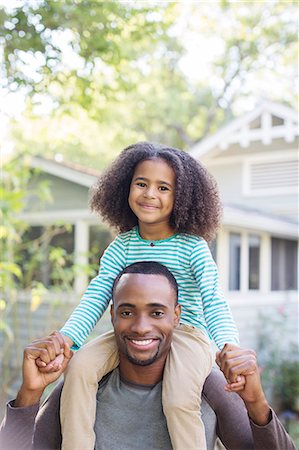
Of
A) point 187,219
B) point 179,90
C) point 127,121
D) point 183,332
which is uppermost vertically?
point 179,90

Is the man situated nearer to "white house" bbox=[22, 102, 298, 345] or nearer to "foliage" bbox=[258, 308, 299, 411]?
"white house" bbox=[22, 102, 298, 345]

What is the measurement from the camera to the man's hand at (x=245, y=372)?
5.37ft

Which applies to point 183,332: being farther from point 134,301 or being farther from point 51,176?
point 51,176

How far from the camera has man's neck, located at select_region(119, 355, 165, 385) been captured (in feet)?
6.21

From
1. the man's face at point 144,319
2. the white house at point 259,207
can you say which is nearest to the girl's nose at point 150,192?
the man's face at point 144,319

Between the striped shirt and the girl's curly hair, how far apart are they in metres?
0.07

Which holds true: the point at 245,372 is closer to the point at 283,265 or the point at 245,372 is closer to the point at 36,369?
the point at 36,369

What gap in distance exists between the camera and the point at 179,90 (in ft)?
75.4

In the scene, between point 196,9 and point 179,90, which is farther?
point 179,90

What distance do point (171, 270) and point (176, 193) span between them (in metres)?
0.24

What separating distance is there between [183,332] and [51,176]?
8.31 m

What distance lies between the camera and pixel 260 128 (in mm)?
11148

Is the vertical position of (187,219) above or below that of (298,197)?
below

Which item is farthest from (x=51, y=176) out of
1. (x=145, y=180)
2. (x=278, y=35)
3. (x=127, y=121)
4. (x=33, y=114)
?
(x=278, y=35)
